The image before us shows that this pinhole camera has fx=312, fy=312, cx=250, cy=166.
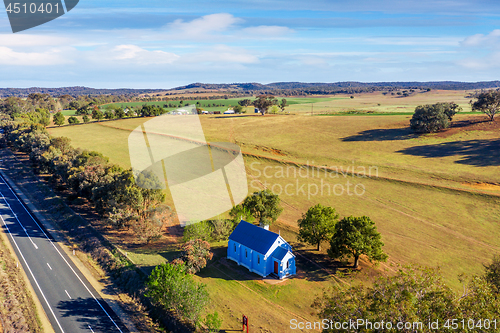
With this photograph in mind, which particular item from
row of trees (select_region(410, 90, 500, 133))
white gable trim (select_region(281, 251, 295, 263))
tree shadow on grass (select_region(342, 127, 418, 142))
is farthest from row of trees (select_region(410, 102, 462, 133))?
white gable trim (select_region(281, 251, 295, 263))

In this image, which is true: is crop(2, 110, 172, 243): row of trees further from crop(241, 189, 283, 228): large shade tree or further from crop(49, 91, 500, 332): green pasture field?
crop(241, 189, 283, 228): large shade tree

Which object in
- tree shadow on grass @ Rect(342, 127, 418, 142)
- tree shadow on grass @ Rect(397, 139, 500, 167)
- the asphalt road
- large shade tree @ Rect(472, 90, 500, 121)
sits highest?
large shade tree @ Rect(472, 90, 500, 121)

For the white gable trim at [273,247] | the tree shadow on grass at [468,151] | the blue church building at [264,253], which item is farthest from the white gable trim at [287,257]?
the tree shadow on grass at [468,151]

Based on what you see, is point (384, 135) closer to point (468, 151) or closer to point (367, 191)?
point (468, 151)

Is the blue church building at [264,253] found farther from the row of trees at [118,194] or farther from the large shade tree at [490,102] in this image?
the large shade tree at [490,102]

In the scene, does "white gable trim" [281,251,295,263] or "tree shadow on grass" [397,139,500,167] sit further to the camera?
"tree shadow on grass" [397,139,500,167]

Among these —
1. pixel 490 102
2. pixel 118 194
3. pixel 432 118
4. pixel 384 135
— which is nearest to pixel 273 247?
pixel 118 194
